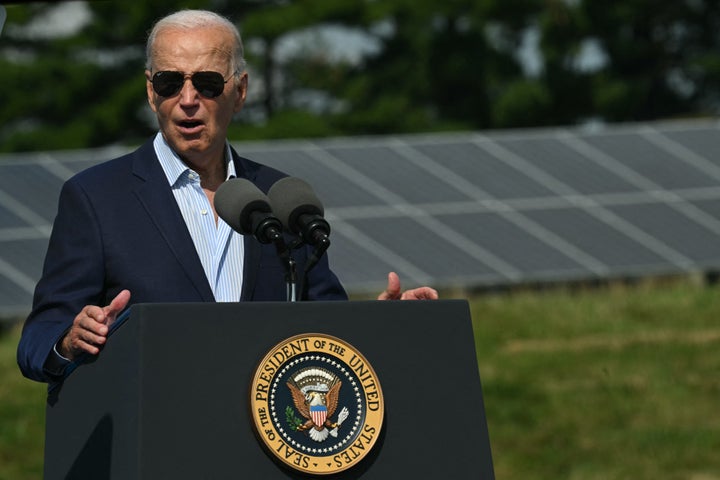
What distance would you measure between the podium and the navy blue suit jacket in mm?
335

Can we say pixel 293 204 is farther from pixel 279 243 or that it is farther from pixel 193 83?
pixel 193 83

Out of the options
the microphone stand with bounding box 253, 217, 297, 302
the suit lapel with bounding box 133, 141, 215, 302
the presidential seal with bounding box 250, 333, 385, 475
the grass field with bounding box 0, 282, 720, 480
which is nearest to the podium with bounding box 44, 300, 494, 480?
the presidential seal with bounding box 250, 333, 385, 475

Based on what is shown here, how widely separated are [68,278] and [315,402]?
0.98 m

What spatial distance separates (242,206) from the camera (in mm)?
3682

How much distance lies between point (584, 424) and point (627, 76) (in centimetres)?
2116

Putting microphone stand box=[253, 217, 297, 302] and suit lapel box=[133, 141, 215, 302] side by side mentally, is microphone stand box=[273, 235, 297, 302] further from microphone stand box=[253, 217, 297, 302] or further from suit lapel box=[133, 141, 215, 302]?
suit lapel box=[133, 141, 215, 302]

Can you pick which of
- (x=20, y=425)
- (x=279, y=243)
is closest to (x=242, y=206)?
(x=279, y=243)

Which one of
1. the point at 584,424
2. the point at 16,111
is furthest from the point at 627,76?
the point at 584,424

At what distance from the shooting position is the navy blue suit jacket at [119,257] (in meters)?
4.05

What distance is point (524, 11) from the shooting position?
31.2 meters

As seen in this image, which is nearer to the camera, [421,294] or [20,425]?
[421,294]

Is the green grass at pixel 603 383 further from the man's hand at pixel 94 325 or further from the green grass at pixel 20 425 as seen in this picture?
the man's hand at pixel 94 325

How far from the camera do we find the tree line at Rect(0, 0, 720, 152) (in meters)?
29.5

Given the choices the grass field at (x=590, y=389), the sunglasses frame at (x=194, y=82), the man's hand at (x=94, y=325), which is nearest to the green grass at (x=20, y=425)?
the grass field at (x=590, y=389)
